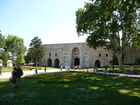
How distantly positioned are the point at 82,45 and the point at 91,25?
27.5 meters

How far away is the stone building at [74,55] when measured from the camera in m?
56.3

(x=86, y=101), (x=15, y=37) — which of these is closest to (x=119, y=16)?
(x=86, y=101)

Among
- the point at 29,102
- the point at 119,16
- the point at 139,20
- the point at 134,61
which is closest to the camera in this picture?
the point at 29,102

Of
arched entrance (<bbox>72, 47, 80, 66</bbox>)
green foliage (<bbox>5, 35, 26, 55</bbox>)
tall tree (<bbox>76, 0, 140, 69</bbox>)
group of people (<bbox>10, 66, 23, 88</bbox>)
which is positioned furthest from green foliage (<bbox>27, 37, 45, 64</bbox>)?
group of people (<bbox>10, 66, 23, 88</bbox>)

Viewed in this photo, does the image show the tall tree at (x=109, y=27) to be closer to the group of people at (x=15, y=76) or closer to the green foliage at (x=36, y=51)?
the group of people at (x=15, y=76)

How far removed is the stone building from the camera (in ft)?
185

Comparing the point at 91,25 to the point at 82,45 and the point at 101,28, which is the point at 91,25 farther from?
the point at 82,45

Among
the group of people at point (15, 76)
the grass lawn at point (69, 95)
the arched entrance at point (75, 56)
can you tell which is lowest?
the grass lawn at point (69, 95)

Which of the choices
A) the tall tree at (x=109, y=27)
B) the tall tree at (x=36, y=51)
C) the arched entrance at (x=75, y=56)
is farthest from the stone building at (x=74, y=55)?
the tall tree at (x=109, y=27)

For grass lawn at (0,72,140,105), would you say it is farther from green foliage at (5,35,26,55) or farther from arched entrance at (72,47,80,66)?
green foliage at (5,35,26,55)

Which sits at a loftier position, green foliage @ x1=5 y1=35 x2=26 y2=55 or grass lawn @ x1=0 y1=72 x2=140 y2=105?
green foliage @ x1=5 y1=35 x2=26 y2=55

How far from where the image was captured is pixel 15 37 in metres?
74.2

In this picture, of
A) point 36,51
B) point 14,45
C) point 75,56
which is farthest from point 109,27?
point 14,45

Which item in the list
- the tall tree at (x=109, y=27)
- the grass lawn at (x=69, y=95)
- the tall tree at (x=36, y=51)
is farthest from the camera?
the tall tree at (x=36, y=51)
